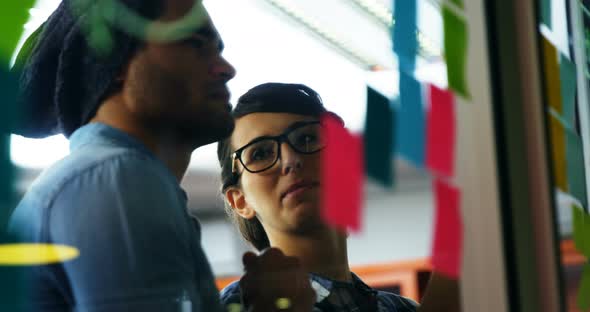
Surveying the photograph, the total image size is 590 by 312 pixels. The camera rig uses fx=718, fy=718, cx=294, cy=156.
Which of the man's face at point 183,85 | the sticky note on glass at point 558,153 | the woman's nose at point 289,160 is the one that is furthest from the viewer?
the sticky note on glass at point 558,153

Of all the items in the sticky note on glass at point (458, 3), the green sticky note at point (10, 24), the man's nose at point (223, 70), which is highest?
the sticky note on glass at point (458, 3)

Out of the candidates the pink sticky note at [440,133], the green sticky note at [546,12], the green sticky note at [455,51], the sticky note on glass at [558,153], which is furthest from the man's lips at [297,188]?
the green sticky note at [546,12]

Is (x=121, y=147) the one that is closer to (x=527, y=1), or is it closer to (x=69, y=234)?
(x=69, y=234)

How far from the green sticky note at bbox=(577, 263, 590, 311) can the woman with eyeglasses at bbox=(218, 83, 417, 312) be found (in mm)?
629

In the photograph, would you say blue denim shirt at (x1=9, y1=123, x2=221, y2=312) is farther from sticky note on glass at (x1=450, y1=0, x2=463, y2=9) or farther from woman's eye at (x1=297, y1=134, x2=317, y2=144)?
sticky note on glass at (x1=450, y1=0, x2=463, y2=9)

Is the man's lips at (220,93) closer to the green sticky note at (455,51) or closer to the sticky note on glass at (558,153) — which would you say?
the green sticky note at (455,51)

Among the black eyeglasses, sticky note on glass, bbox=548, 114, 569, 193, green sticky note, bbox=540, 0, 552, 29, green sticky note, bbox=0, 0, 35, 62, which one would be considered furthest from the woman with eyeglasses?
green sticky note, bbox=540, 0, 552, 29

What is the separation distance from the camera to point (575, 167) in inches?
55.5

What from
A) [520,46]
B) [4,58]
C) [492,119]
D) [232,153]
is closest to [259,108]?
[232,153]

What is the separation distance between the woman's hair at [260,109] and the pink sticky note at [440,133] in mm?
190

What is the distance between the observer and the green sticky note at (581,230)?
142 cm

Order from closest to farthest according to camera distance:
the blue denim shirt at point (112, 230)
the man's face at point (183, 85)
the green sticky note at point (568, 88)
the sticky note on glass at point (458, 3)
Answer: the blue denim shirt at point (112, 230)
the man's face at point (183, 85)
the sticky note on glass at point (458, 3)
the green sticky note at point (568, 88)

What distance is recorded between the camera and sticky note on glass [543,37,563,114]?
1319 mm

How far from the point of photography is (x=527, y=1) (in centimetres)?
126
